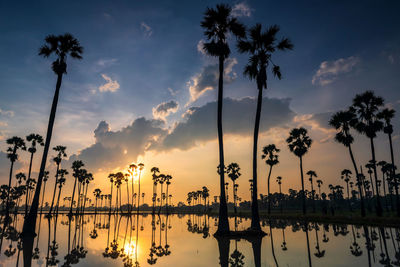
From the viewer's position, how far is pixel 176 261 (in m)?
11.5

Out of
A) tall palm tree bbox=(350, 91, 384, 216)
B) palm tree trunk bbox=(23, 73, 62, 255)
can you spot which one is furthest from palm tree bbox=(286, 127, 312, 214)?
palm tree trunk bbox=(23, 73, 62, 255)

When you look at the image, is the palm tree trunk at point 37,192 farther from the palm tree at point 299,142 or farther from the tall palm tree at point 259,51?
the palm tree at point 299,142

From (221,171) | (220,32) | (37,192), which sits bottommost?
(37,192)

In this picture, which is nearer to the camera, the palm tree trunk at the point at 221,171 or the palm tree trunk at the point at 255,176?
the palm tree trunk at the point at 221,171

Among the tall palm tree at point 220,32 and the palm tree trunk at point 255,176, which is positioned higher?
the tall palm tree at point 220,32

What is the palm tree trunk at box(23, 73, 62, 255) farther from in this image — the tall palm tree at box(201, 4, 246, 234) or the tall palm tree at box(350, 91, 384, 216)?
the tall palm tree at box(350, 91, 384, 216)

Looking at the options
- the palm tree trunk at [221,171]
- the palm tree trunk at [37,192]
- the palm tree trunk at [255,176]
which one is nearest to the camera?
the palm tree trunk at [221,171]

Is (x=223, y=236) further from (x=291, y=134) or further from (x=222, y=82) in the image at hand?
(x=291, y=134)

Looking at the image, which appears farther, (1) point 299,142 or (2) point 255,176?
(1) point 299,142

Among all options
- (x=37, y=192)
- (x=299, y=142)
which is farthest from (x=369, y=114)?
(x=37, y=192)

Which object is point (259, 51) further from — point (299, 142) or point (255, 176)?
point (299, 142)

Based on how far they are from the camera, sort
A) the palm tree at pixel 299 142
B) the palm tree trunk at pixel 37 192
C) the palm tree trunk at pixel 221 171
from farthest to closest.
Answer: the palm tree at pixel 299 142
the palm tree trunk at pixel 37 192
the palm tree trunk at pixel 221 171

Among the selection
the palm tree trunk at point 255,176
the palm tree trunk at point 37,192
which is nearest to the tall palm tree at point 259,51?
the palm tree trunk at point 255,176

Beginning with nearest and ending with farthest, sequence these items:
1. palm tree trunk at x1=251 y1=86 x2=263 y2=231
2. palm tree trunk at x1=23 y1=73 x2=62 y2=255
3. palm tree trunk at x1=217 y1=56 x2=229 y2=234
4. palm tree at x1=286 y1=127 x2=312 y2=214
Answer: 1. palm tree trunk at x1=217 y1=56 x2=229 y2=234
2. palm tree trunk at x1=23 y1=73 x2=62 y2=255
3. palm tree trunk at x1=251 y1=86 x2=263 y2=231
4. palm tree at x1=286 y1=127 x2=312 y2=214
